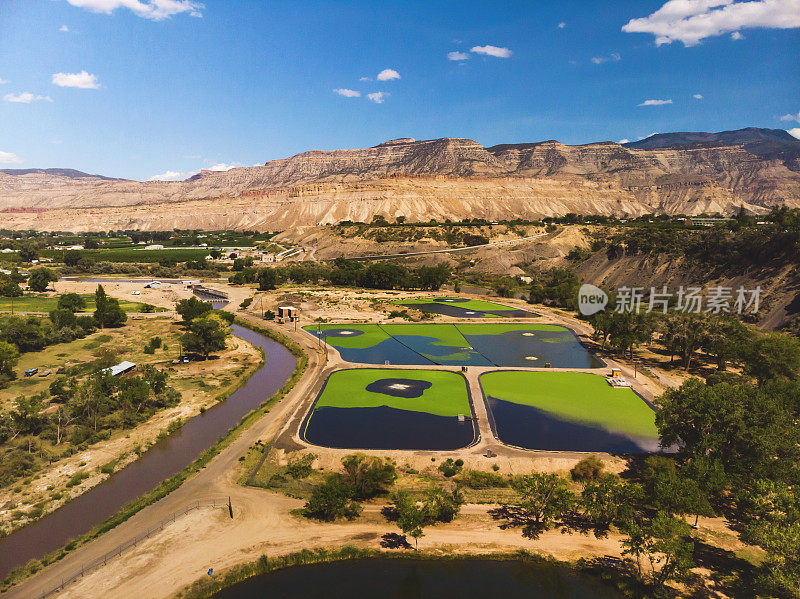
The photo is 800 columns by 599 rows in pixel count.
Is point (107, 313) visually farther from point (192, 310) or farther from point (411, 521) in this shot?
point (411, 521)

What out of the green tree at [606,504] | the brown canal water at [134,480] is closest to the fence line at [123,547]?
the brown canal water at [134,480]

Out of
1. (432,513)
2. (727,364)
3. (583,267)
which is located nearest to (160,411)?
(432,513)

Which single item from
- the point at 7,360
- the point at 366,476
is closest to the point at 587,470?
the point at 366,476

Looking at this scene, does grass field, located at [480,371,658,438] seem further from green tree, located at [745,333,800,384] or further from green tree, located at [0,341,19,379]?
green tree, located at [0,341,19,379]

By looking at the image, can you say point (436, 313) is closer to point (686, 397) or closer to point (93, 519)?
point (686, 397)

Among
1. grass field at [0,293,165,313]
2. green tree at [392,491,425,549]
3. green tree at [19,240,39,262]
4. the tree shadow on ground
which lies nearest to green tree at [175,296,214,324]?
grass field at [0,293,165,313]

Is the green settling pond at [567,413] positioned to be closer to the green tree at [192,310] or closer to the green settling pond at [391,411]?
the green settling pond at [391,411]
